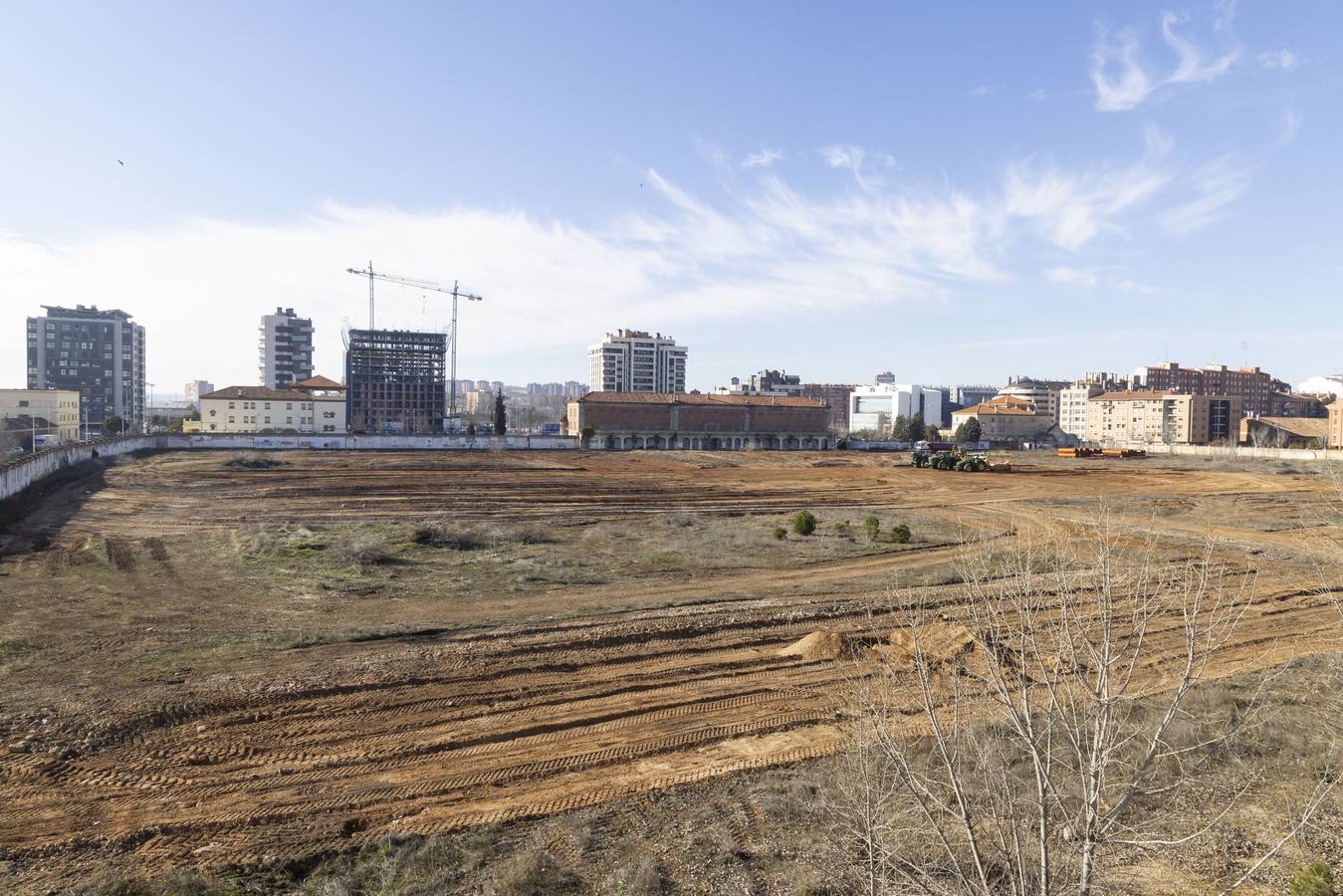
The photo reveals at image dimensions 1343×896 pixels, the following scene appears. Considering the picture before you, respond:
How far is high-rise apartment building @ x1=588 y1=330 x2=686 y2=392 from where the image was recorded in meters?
169

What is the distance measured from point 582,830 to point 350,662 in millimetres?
7128

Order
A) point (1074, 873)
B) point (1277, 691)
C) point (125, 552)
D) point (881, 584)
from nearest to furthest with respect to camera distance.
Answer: point (1074, 873) < point (1277, 691) < point (881, 584) < point (125, 552)

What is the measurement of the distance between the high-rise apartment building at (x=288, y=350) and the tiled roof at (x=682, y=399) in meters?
84.0

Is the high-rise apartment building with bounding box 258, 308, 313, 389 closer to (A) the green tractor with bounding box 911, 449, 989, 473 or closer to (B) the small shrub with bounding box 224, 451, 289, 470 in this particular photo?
(B) the small shrub with bounding box 224, 451, 289, 470

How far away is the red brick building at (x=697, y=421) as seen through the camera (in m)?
94.7

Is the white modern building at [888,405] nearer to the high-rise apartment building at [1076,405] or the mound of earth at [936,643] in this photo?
the high-rise apartment building at [1076,405]

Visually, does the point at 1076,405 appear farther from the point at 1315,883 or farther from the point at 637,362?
the point at 1315,883

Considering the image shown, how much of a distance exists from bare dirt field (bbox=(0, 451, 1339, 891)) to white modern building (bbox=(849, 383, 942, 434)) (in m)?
123

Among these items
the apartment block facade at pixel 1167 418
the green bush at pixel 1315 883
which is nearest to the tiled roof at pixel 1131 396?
the apartment block facade at pixel 1167 418

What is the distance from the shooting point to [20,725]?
10.6m

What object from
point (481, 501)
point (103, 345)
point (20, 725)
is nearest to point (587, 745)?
point (20, 725)

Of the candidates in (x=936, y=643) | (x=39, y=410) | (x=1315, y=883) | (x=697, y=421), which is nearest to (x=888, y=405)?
(x=697, y=421)

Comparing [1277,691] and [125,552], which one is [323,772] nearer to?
[1277,691]

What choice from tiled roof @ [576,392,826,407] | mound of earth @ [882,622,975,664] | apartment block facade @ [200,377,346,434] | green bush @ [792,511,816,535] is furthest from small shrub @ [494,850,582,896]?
apartment block facade @ [200,377,346,434]
